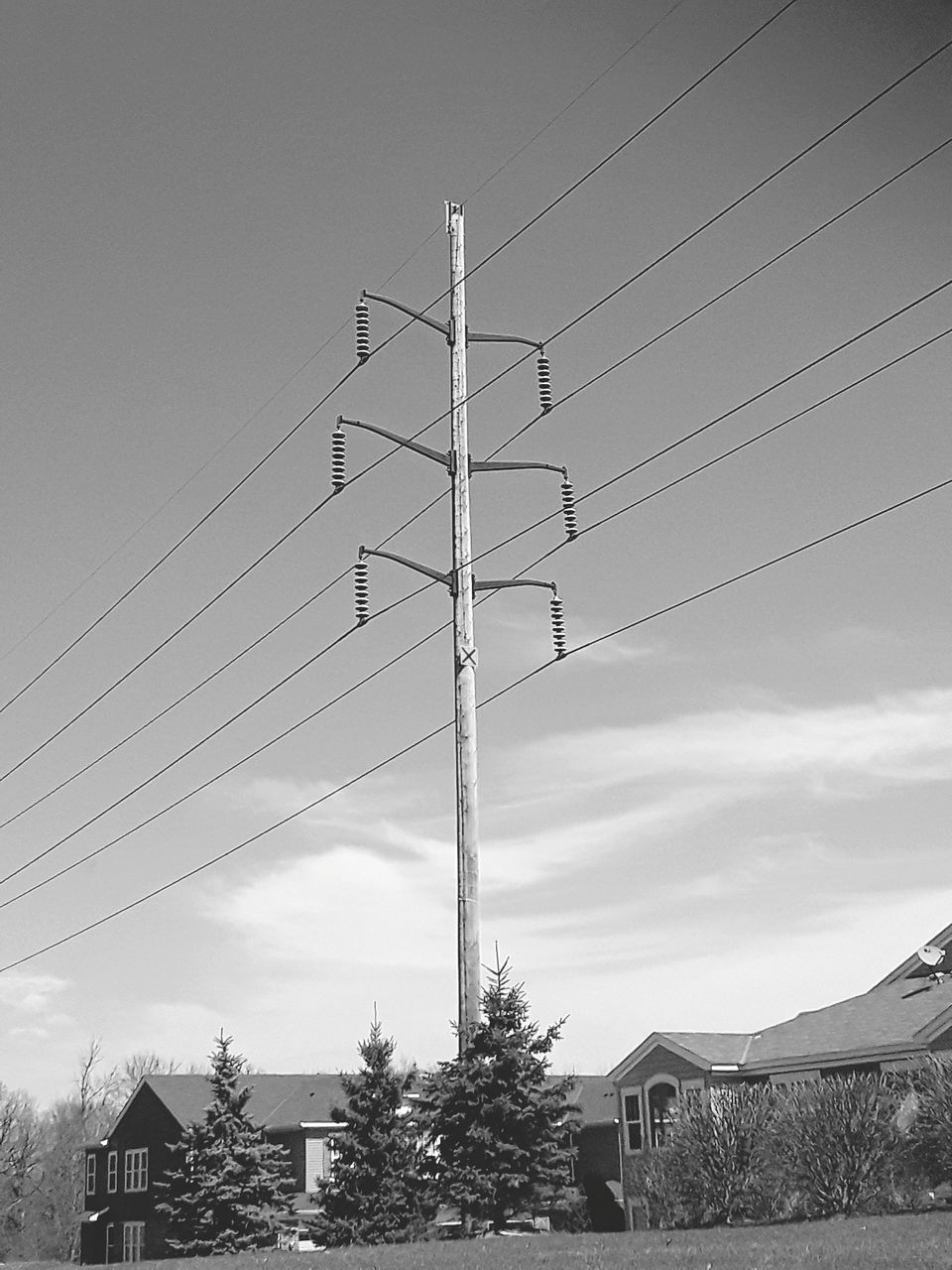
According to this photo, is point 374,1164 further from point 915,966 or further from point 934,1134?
point 915,966

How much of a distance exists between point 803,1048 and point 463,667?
68.6ft

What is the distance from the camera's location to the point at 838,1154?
20.5m

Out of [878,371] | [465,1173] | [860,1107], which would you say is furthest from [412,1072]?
[878,371]

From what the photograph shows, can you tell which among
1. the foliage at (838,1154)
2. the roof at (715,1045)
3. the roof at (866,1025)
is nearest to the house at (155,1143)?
the roof at (715,1045)

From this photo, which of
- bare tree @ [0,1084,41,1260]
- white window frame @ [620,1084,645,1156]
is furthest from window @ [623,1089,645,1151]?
bare tree @ [0,1084,41,1260]

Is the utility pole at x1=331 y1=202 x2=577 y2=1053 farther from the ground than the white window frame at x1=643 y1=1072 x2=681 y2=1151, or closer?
farther from the ground

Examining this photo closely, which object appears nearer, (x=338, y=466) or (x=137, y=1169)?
(x=338, y=466)

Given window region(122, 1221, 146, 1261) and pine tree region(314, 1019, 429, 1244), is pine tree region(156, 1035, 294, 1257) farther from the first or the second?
window region(122, 1221, 146, 1261)

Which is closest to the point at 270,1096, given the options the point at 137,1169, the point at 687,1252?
the point at 137,1169

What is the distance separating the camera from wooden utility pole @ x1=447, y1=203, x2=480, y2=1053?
18.4 metres

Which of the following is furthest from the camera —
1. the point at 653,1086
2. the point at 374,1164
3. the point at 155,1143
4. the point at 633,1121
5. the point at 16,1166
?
the point at 16,1166

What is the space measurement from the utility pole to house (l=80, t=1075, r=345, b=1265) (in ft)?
127

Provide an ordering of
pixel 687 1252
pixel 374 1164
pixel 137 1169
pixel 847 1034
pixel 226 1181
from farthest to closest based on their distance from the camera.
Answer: pixel 137 1169
pixel 226 1181
pixel 847 1034
pixel 374 1164
pixel 687 1252

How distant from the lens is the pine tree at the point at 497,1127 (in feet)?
65.7
